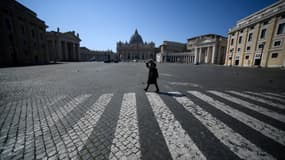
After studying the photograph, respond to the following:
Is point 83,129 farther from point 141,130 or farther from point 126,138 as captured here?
point 141,130

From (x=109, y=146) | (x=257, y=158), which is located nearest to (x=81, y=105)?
(x=109, y=146)

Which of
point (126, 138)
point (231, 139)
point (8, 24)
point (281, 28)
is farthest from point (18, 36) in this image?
point (281, 28)

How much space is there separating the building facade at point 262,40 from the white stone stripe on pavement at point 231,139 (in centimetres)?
3512

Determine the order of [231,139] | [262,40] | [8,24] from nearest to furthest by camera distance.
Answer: [231,139] → [8,24] → [262,40]

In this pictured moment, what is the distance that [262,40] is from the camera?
29.5m

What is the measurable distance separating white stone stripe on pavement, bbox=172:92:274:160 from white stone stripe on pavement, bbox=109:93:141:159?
1859 mm

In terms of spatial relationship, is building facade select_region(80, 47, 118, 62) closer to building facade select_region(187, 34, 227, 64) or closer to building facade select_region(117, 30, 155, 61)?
building facade select_region(117, 30, 155, 61)

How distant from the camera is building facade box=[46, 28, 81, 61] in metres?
53.9

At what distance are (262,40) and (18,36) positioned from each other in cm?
6152

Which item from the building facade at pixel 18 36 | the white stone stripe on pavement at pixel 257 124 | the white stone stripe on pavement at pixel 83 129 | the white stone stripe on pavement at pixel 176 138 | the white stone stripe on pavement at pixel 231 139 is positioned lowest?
the white stone stripe on pavement at pixel 83 129

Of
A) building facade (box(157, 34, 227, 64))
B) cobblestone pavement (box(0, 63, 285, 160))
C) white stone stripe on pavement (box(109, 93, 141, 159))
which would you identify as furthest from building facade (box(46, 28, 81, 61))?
building facade (box(157, 34, 227, 64))

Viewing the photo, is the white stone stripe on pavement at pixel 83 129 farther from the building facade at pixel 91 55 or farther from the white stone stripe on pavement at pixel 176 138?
the building facade at pixel 91 55

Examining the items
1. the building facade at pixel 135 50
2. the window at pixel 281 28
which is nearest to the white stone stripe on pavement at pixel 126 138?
the window at pixel 281 28

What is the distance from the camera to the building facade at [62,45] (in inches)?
2122
